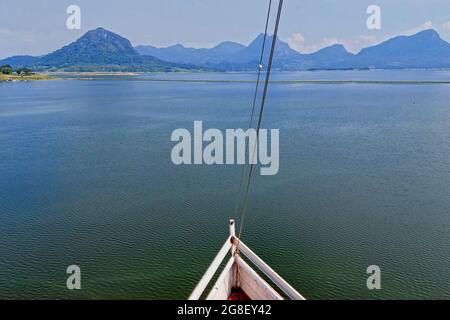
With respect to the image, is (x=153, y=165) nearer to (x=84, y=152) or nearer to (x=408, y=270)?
(x=84, y=152)

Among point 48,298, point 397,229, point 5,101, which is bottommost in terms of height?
point 48,298

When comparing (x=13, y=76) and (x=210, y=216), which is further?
(x=13, y=76)

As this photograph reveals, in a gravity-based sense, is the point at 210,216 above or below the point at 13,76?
below

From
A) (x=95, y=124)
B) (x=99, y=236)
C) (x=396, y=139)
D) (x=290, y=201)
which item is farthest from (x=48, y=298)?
(x=95, y=124)

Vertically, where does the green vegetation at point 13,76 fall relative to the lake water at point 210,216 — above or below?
above

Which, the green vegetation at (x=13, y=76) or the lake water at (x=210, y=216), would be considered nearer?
the lake water at (x=210, y=216)

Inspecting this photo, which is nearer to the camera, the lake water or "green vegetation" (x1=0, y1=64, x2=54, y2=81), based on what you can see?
the lake water

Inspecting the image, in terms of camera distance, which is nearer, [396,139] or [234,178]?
[234,178]

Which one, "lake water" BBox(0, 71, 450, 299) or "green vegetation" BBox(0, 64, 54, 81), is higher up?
"green vegetation" BBox(0, 64, 54, 81)
